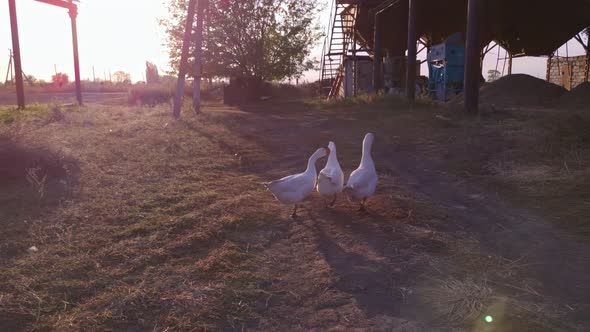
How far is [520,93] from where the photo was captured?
15453 millimetres

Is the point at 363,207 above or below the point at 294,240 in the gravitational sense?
above

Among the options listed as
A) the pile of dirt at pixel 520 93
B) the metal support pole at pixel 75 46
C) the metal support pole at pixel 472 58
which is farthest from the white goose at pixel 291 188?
the metal support pole at pixel 75 46

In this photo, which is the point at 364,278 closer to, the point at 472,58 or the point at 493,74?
the point at 472,58

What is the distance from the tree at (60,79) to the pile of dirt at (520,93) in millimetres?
39904

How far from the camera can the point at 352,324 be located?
2.89 meters

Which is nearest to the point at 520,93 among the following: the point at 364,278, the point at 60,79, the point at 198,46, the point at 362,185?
the point at 198,46

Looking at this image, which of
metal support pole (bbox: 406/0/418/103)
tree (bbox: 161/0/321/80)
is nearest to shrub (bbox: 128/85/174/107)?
tree (bbox: 161/0/321/80)

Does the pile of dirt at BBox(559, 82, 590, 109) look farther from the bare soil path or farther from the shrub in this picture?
the shrub

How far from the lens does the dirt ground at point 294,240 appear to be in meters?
3.01

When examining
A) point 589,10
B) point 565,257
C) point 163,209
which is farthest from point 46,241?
point 589,10

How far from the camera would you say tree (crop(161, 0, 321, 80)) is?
23422mm

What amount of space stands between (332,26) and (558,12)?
33.7ft

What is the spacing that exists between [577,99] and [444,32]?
11.3 meters

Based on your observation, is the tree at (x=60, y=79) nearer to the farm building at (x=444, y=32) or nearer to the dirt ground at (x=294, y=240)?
the farm building at (x=444, y=32)
